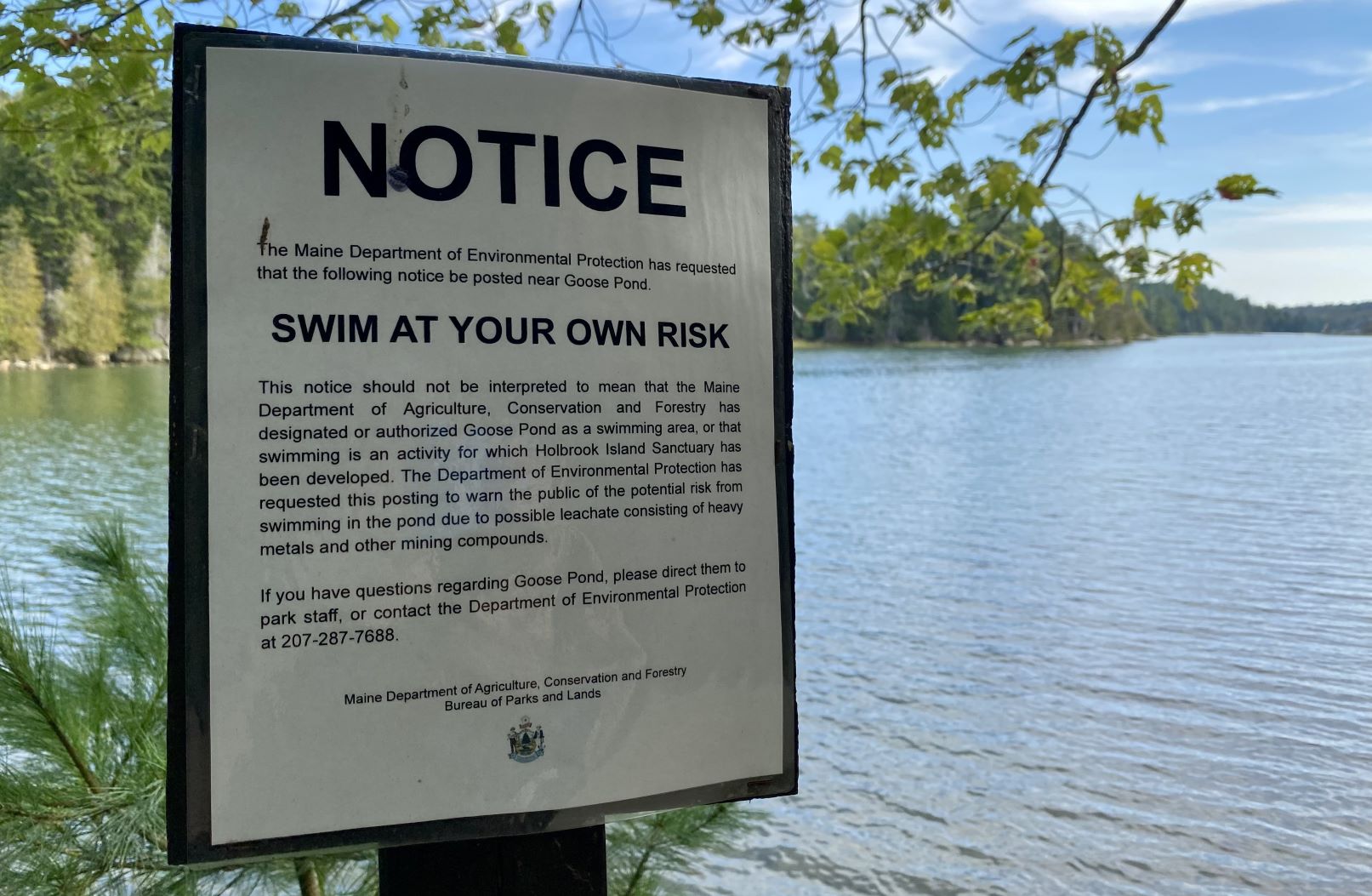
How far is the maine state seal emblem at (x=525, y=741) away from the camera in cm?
108

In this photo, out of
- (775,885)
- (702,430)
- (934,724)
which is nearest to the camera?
(702,430)

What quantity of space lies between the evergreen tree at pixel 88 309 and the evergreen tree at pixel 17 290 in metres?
0.96

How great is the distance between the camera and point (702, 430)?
1.17 meters

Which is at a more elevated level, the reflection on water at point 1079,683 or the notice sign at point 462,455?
the notice sign at point 462,455

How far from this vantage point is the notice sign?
40.1 inches

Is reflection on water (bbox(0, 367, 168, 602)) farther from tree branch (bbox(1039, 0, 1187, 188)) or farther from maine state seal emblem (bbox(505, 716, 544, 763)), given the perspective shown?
tree branch (bbox(1039, 0, 1187, 188))

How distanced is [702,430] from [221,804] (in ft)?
2.16

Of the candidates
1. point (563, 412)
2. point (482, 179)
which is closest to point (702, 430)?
point (563, 412)

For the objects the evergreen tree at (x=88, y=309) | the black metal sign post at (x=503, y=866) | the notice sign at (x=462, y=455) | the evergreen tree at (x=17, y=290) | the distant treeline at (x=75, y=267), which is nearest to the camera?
the notice sign at (x=462, y=455)

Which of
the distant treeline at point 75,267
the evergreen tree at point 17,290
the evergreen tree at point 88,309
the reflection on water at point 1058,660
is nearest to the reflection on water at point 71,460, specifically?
the reflection on water at point 1058,660

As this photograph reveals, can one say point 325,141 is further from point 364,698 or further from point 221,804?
point 221,804

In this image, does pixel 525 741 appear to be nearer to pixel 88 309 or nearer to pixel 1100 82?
pixel 1100 82

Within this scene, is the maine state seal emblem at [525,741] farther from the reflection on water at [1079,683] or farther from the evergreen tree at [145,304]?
the evergreen tree at [145,304]

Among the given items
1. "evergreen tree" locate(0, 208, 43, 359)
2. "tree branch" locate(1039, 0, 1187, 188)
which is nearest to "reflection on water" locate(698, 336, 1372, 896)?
"tree branch" locate(1039, 0, 1187, 188)
